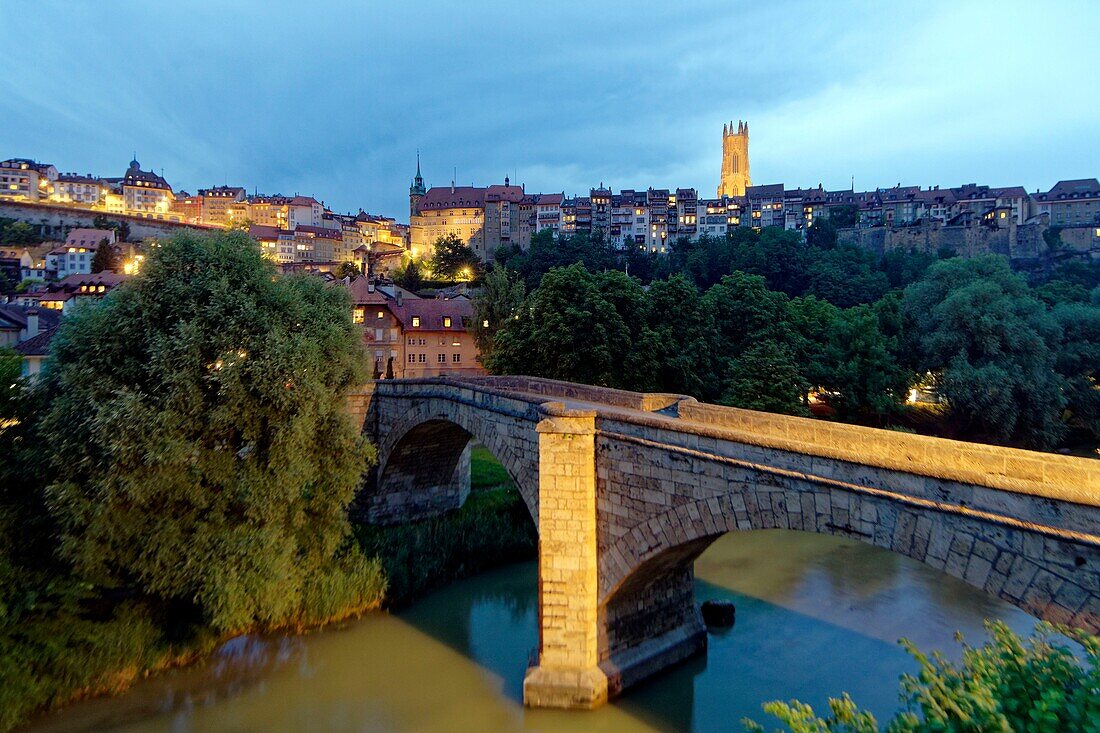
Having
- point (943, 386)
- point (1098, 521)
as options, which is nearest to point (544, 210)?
point (943, 386)

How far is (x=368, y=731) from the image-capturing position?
41.6 feet

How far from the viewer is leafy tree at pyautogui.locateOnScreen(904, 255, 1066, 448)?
26875mm

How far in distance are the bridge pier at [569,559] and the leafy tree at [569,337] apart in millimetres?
17730

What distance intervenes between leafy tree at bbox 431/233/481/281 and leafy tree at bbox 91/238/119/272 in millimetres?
33900

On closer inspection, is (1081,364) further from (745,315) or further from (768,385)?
(768,385)

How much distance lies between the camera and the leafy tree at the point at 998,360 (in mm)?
26875

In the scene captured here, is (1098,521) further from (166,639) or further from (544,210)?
(544,210)

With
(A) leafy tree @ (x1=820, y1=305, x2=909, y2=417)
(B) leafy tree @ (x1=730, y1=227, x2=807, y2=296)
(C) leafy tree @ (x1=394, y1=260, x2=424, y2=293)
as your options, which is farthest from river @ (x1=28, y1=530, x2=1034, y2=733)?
(C) leafy tree @ (x1=394, y1=260, x2=424, y2=293)

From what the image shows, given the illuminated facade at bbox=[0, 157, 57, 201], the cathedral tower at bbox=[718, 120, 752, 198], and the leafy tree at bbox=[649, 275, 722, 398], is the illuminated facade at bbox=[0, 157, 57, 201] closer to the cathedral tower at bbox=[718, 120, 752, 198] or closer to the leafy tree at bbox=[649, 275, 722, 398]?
the leafy tree at bbox=[649, 275, 722, 398]

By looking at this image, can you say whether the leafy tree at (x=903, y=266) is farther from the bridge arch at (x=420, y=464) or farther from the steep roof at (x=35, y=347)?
the steep roof at (x=35, y=347)

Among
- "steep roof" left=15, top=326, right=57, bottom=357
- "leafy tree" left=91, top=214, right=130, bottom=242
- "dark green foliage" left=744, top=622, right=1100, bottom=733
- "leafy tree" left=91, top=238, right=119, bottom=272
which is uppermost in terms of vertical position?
"leafy tree" left=91, top=214, right=130, bottom=242

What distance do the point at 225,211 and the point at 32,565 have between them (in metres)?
118

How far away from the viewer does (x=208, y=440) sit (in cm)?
1445

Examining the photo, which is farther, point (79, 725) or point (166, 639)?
point (166, 639)
